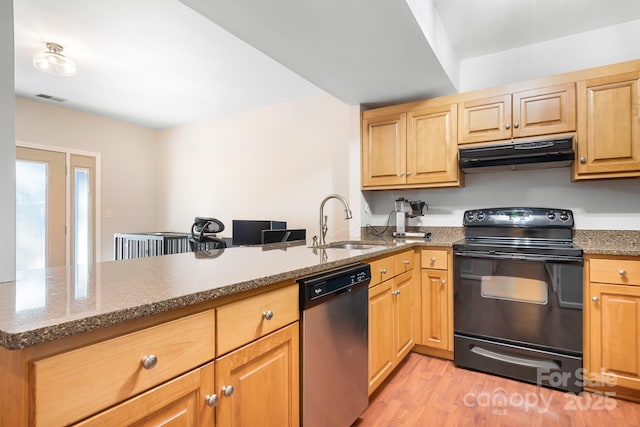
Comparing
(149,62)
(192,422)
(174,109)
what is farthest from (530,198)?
(174,109)

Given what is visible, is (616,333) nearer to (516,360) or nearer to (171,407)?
(516,360)

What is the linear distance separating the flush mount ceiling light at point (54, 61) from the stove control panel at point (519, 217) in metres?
3.69

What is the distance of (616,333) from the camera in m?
1.98

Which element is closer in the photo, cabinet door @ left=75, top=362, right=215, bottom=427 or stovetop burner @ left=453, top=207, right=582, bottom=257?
cabinet door @ left=75, top=362, right=215, bottom=427

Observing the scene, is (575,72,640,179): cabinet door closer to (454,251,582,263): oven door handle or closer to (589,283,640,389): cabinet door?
(454,251,582,263): oven door handle

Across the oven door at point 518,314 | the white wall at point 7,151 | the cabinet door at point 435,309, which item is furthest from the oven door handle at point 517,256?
the white wall at point 7,151

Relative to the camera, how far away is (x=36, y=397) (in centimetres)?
63

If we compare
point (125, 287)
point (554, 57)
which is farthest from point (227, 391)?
point (554, 57)

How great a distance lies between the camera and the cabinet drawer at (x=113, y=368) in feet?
2.13

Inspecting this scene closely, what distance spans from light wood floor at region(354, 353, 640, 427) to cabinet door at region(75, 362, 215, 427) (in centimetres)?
114

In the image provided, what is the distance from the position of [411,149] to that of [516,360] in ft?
5.73

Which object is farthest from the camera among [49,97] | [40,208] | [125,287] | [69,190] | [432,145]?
[69,190]

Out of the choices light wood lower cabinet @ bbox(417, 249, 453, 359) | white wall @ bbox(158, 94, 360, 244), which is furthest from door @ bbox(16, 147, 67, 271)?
light wood lower cabinet @ bbox(417, 249, 453, 359)

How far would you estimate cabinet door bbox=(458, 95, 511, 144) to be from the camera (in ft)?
8.34
